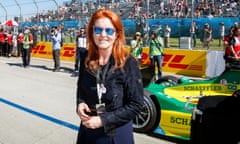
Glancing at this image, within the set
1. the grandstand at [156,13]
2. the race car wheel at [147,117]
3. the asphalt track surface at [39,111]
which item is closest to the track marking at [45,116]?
the asphalt track surface at [39,111]

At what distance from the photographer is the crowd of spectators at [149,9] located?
13.5 m

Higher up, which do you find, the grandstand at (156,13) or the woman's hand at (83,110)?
the grandstand at (156,13)

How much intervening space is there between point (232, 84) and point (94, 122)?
3620 millimetres

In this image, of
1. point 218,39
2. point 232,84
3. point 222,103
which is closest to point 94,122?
point 222,103

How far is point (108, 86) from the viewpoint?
2.06 m

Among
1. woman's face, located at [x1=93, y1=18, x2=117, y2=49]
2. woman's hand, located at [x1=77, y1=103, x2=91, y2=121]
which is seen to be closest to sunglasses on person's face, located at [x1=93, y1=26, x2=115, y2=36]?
woman's face, located at [x1=93, y1=18, x2=117, y2=49]

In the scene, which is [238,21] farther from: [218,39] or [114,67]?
[114,67]

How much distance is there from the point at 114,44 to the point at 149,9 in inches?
552

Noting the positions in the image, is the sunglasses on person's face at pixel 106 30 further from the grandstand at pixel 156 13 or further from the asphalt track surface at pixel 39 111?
the grandstand at pixel 156 13

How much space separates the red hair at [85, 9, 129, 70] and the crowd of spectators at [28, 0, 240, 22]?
10.4m

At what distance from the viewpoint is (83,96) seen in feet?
7.27

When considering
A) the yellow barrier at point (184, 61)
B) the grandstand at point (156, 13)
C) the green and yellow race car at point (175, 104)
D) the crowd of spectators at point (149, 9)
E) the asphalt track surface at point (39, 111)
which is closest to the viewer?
the green and yellow race car at point (175, 104)

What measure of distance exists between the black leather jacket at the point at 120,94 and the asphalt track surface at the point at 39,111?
2818 mm

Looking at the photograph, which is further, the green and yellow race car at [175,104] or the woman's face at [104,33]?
the green and yellow race car at [175,104]
